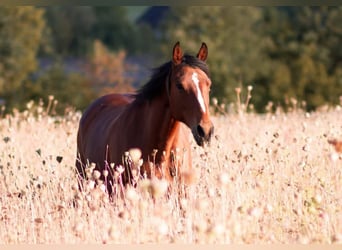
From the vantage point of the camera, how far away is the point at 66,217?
6.62 metres

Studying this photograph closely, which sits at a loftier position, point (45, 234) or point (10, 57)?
point (10, 57)

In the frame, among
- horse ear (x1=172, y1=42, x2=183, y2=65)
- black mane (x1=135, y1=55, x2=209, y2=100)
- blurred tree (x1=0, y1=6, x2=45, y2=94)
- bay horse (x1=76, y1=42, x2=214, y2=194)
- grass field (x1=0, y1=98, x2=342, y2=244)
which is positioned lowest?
grass field (x1=0, y1=98, x2=342, y2=244)

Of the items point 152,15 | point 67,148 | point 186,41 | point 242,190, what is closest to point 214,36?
point 186,41

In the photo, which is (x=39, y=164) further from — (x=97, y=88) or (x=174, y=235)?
(x=97, y=88)

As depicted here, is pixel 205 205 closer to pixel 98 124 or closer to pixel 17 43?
pixel 98 124

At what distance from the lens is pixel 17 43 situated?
4950 centimetres

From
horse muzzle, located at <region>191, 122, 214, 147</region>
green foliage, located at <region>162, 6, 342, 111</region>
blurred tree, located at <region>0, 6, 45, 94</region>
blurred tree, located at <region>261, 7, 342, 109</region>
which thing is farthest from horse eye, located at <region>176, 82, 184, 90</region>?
green foliage, located at <region>162, 6, 342, 111</region>

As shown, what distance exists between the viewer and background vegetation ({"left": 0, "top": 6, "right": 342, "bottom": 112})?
50062mm

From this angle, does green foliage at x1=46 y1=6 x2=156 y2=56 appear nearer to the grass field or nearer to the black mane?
the black mane

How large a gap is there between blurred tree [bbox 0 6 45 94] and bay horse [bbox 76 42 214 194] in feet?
127

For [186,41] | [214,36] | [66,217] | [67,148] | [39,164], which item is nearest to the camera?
[66,217]

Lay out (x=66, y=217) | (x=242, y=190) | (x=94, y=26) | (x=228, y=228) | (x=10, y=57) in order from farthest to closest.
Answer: (x=94, y=26), (x=10, y=57), (x=242, y=190), (x=66, y=217), (x=228, y=228)

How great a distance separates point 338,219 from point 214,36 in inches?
2140

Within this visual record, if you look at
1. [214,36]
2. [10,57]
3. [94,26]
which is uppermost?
[94,26]
